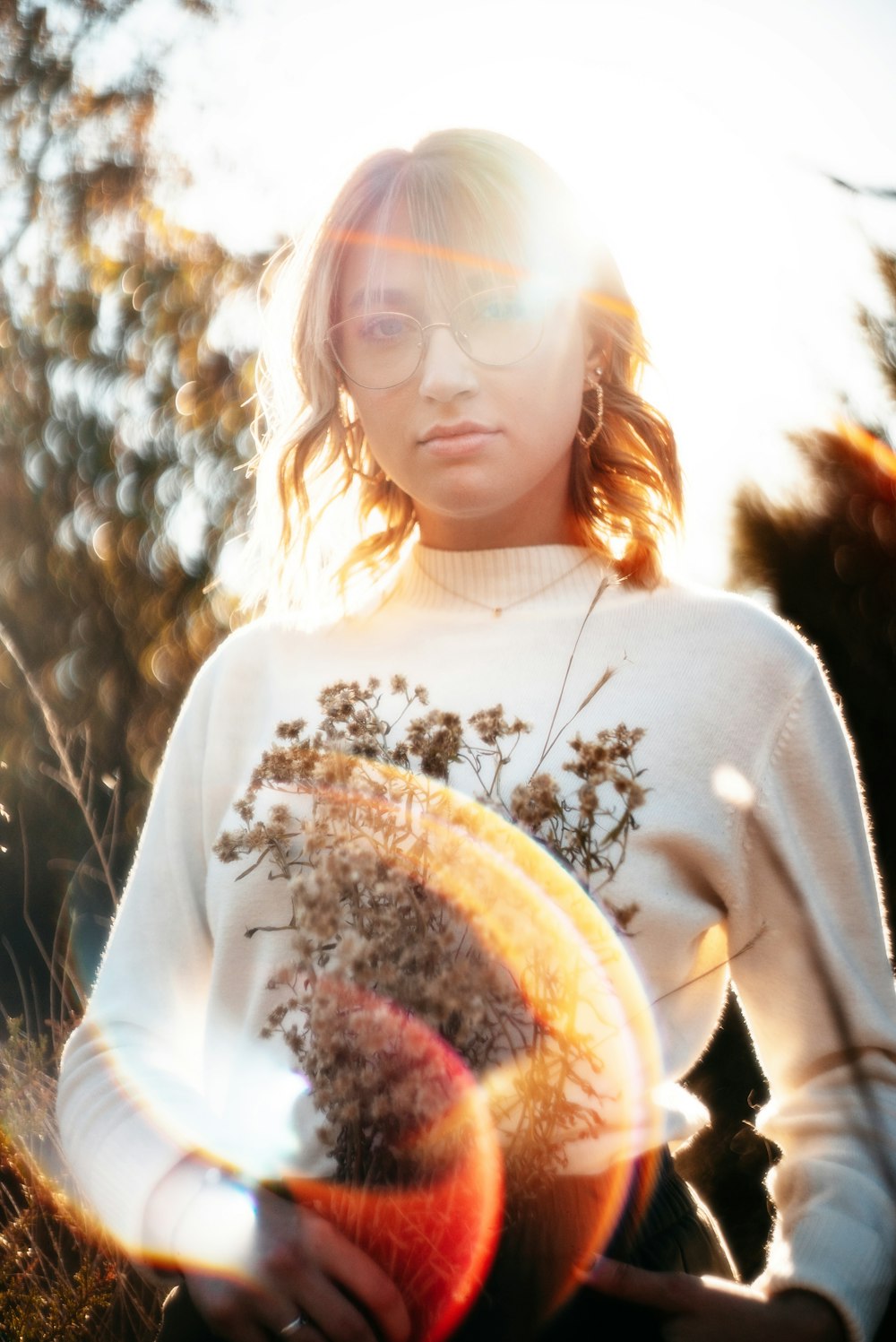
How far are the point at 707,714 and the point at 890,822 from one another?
1385 millimetres

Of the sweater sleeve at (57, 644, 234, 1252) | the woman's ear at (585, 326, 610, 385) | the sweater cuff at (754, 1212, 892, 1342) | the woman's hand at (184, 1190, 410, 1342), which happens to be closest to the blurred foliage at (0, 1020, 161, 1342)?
the sweater sleeve at (57, 644, 234, 1252)

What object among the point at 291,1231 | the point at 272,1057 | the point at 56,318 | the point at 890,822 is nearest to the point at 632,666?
the point at 272,1057

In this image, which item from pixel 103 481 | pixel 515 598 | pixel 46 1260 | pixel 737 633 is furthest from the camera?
pixel 103 481

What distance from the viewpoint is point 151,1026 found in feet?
5.56

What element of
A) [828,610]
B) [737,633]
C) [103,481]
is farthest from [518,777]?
[103,481]

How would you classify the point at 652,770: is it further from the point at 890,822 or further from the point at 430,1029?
the point at 890,822

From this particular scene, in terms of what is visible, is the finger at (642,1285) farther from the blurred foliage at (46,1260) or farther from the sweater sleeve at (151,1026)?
the blurred foliage at (46,1260)

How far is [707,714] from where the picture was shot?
1625mm

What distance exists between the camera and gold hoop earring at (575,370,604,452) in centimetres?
195

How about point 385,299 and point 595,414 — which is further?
point 595,414

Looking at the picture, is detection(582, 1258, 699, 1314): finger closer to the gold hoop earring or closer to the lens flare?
the lens flare

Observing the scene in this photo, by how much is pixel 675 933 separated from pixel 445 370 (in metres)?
0.86

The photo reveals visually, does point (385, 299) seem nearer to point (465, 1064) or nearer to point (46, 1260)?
point (465, 1064)

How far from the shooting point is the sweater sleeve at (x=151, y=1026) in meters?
1.54
